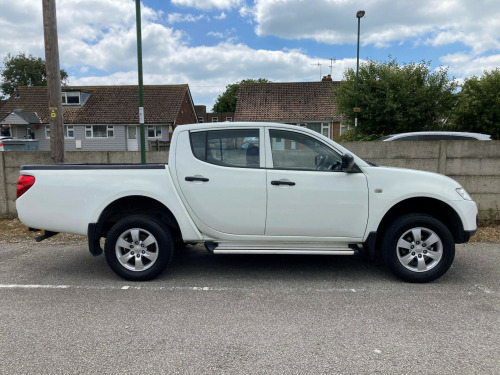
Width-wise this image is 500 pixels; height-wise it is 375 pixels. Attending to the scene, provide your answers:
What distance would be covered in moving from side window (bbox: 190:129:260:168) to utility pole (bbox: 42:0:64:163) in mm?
4002

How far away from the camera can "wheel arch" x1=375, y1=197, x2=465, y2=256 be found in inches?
184

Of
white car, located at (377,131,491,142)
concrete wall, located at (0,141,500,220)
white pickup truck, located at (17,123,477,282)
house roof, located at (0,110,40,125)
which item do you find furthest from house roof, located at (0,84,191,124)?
white pickup truck, located at (17,123,477,282)

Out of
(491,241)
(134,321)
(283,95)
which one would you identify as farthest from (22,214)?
(283,95)

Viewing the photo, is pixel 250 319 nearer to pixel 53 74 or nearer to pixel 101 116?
pixel 53 74

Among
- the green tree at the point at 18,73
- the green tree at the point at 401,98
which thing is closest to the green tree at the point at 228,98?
the green tree at the point at 18,73

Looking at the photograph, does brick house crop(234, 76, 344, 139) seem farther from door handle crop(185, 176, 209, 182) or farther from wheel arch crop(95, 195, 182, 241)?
door handle crop(185, 176, 209, 182)

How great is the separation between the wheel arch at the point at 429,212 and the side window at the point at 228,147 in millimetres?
1751

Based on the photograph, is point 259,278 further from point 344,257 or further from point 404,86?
point 404,86

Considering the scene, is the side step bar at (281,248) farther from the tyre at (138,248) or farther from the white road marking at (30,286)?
the white road marking at (30,286)

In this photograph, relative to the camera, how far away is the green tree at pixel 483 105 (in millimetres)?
16219

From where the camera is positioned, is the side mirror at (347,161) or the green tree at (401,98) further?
the green tree at (401,98)

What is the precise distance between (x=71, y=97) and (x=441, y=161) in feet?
116

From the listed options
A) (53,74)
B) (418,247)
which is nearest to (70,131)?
(53,74)

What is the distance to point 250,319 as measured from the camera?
12.1 feet
